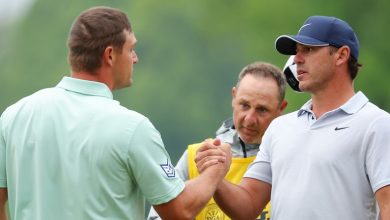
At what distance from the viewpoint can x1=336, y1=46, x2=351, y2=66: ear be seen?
14.0 ft

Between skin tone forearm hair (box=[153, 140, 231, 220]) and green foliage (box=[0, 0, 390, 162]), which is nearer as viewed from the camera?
skin tone forearm hair (box=[153, 140, 231, 220])

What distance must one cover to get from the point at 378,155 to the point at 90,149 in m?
1.11

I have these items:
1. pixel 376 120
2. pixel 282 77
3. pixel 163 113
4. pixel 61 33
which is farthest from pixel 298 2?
pixel 376 120

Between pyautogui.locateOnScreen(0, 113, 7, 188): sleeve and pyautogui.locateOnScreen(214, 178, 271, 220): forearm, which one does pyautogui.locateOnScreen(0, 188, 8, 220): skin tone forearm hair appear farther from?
pyautogui.locateOnScreen(214, 178, 271, 220): forearm

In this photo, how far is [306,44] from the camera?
426cm

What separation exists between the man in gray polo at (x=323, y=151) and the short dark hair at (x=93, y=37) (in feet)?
2.34

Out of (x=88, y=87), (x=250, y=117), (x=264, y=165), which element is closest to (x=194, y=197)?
(x=88, y=87)

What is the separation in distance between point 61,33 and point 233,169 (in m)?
13.2

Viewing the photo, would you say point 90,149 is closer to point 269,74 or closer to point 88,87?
point 88,87

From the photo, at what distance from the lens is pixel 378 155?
155 inches

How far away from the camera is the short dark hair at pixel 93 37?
12.5 feet

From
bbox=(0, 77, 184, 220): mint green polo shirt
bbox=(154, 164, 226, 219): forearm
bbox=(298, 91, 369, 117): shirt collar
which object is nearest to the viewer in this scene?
bbox=(0, 77, 184, 220): mint green polo shirt

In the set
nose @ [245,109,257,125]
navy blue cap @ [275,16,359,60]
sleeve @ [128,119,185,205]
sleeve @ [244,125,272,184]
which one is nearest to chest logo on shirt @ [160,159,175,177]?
sleeve @ [128,119,185,205]

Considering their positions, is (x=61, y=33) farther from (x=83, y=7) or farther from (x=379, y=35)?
(x=379, y=35)
